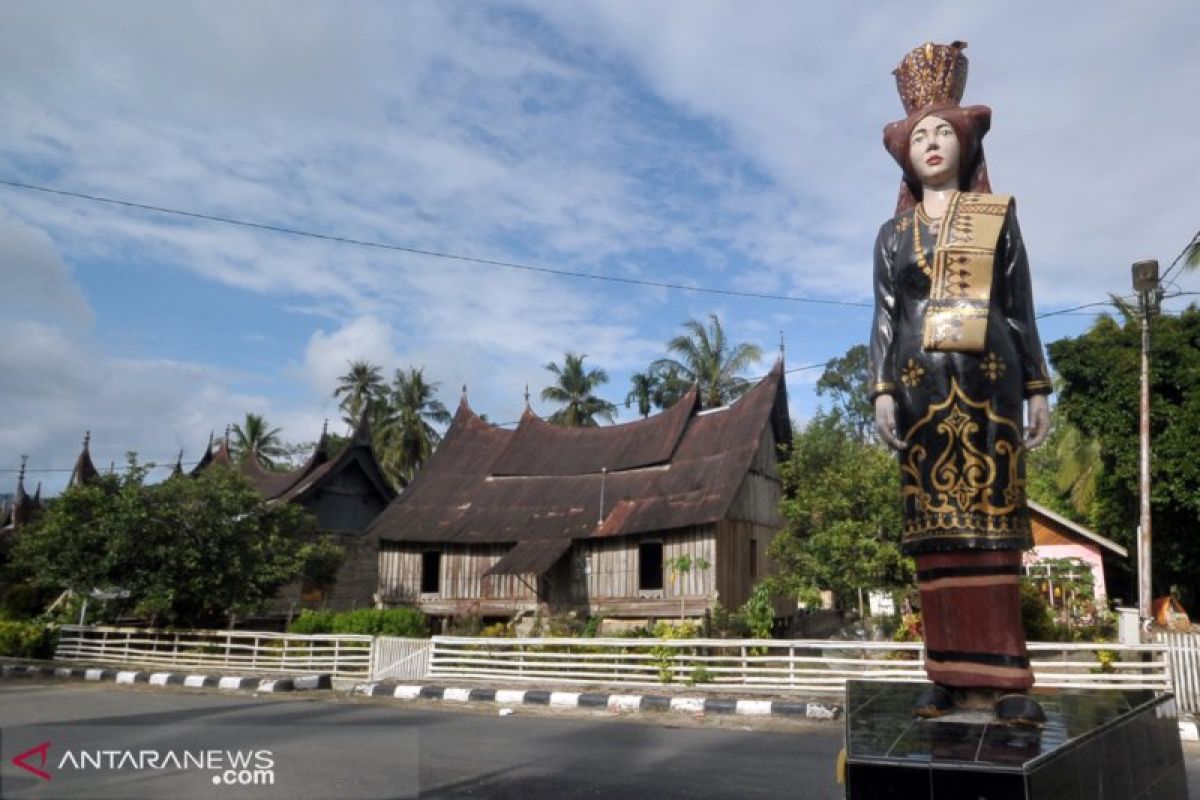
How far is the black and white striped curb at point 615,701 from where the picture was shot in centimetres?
1025

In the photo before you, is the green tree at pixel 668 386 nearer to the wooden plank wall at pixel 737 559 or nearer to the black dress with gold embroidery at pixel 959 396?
the wooden plank wall at pixel 737 559

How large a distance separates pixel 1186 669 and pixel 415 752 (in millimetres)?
8373

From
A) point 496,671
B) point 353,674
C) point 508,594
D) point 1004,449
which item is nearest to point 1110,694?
point 1004,449

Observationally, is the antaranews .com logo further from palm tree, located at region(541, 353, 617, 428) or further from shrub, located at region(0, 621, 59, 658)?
palm tree, located at region(541, 353, 617, 428)

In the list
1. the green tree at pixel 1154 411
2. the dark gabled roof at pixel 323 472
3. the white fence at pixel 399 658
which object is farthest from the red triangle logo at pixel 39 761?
the dark gabled roof at pixel 323 472

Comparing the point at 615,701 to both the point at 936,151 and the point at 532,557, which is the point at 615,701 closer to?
the point at 936,151

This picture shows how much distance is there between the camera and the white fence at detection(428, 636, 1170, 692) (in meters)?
10.4

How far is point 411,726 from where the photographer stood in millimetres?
9125

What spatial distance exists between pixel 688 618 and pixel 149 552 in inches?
440

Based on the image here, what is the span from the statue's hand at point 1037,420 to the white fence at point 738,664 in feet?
18.5

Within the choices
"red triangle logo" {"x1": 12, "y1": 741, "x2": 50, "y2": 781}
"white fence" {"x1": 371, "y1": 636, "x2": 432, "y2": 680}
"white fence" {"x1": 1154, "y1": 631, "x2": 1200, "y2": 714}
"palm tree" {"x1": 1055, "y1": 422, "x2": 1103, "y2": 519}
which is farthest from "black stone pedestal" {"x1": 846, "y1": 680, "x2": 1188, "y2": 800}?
"palm tree" {"x1": 1055, "y1": 422, "x2": 1103, "y2": 519}

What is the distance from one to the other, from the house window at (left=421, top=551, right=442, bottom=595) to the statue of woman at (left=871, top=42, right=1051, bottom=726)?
20.8 metres

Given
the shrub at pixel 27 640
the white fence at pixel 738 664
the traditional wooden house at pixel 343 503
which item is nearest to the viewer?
the white fence at pixel 738 664

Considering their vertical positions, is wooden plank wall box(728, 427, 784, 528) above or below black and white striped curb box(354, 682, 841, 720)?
above
